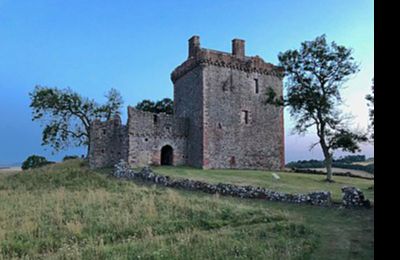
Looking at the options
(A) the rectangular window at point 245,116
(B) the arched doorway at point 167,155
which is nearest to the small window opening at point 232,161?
(A) the rectangular window at point 245,116

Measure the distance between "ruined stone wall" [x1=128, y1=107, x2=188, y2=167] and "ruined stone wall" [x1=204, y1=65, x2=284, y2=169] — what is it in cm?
270

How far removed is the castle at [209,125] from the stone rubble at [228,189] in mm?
4864

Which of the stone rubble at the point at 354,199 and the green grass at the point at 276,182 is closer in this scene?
the stone rubble at the point at 354,199

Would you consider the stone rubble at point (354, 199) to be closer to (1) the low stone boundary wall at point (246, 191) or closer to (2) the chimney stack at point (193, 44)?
(1) the low stone boundary wall at point (246, 191)

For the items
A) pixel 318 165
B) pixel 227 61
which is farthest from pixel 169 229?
pixel 318 165

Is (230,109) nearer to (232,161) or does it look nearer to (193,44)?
(232,161)

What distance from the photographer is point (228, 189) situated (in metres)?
19.2

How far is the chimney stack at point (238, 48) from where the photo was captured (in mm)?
34312

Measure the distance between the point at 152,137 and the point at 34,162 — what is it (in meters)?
19.8

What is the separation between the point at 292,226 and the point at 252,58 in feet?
84.3

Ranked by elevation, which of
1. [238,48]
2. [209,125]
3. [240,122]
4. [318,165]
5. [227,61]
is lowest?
[318,165]

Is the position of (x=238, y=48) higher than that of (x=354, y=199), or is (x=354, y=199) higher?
(x=238, y=48)

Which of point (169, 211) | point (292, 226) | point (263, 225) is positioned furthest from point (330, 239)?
point (169, 211)
